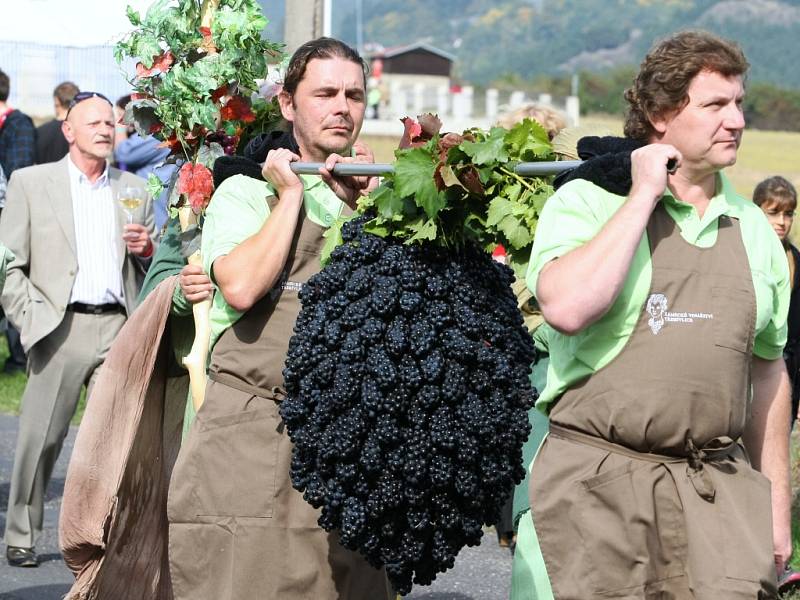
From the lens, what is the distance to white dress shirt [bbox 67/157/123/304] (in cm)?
781

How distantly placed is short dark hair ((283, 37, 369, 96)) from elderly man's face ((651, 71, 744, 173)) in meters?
1.41

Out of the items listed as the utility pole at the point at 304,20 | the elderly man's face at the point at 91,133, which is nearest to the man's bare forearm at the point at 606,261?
the elderly man's face at the point at 91,133

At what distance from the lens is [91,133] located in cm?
800

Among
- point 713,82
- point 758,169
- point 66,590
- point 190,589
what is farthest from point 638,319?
point 758,169

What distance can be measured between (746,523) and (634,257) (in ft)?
2.44

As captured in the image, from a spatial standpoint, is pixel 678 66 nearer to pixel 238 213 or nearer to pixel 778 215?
pixel 238 213

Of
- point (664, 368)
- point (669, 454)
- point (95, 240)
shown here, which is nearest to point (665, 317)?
point (664, 368)

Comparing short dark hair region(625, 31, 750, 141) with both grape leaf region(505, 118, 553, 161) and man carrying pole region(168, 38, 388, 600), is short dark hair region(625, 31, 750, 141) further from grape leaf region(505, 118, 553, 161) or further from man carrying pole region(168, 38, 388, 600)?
man carrying pole region(168, 38, 388, 600)

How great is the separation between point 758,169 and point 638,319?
3046 centimetres

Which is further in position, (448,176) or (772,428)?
(772,428)

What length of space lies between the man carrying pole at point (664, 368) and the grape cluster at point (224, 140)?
232cm

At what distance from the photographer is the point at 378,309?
155 inches

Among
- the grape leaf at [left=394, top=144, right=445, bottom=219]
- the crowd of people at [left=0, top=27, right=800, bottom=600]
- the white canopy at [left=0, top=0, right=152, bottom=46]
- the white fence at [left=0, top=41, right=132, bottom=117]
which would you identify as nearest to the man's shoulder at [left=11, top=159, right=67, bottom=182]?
the crowd of people at [left=0, top=27, right=800, bottom=600]

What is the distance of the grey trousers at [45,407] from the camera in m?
7.59
